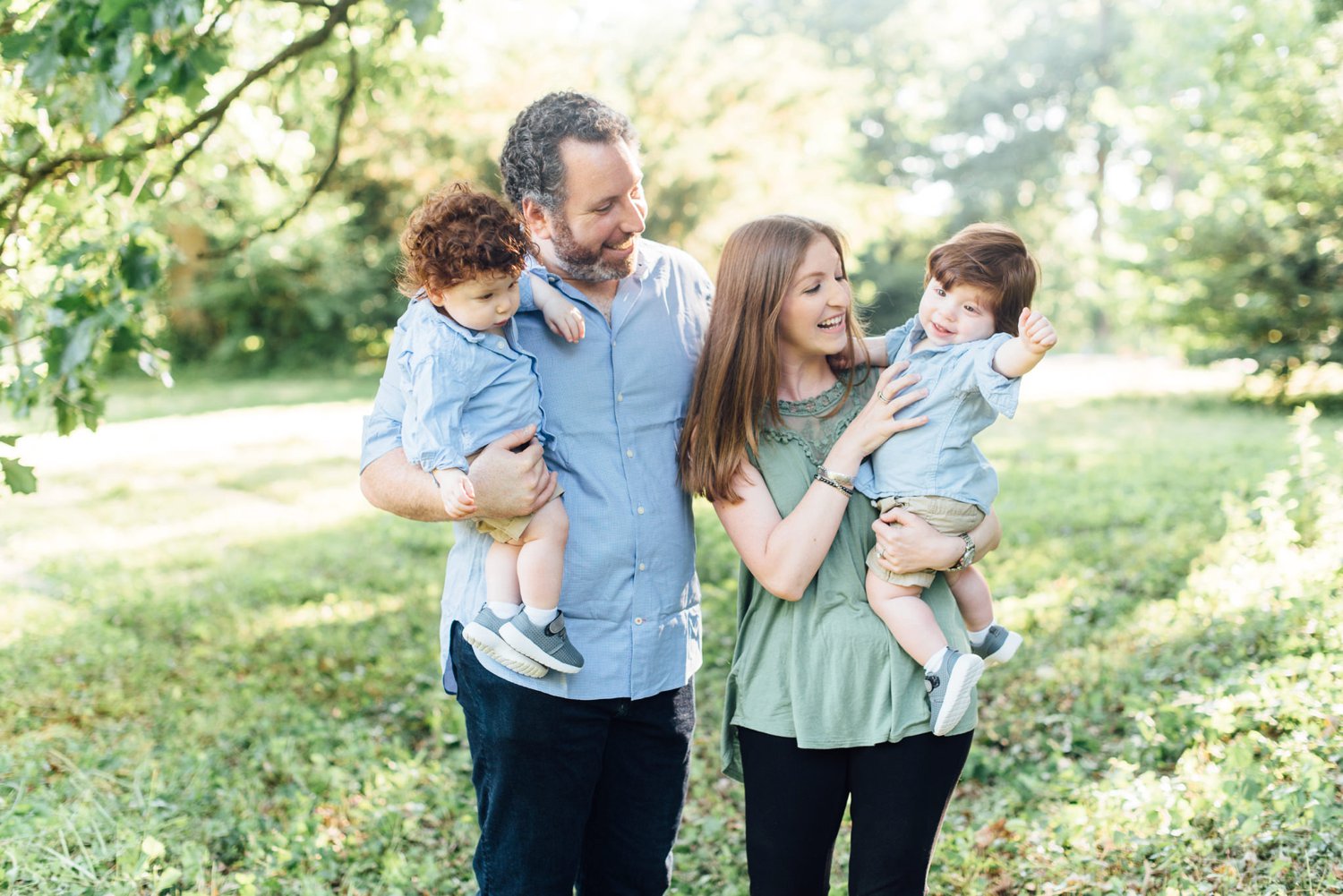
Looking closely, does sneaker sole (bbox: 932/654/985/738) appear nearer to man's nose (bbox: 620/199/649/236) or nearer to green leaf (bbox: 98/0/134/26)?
man's nose (bbox: 620/199/649/236)

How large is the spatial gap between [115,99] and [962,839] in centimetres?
345

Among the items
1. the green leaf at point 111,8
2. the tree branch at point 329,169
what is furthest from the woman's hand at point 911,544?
the tree branch at point 329,169

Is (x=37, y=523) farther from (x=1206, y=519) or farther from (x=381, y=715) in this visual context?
(x=1206, y=519)

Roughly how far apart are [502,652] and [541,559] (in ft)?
Result: 0.68

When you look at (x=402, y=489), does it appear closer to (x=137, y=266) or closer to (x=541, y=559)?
(x=541, y=559)

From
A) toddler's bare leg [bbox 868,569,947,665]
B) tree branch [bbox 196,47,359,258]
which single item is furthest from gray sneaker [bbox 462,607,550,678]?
tree branch [bbox 196,47,359,258]

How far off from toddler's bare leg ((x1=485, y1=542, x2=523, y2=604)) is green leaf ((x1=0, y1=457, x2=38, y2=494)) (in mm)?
1591

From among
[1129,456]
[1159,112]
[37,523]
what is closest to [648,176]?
[1159,112]

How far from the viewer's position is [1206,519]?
7004mm

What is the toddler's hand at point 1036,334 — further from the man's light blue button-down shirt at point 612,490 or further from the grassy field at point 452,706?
the grassy field at point 452,706

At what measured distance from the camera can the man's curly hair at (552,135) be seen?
232 cm

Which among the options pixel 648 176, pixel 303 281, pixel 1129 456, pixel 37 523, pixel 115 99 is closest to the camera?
pixel 115 99

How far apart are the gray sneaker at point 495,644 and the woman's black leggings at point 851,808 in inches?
20.1

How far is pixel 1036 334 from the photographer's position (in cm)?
218
